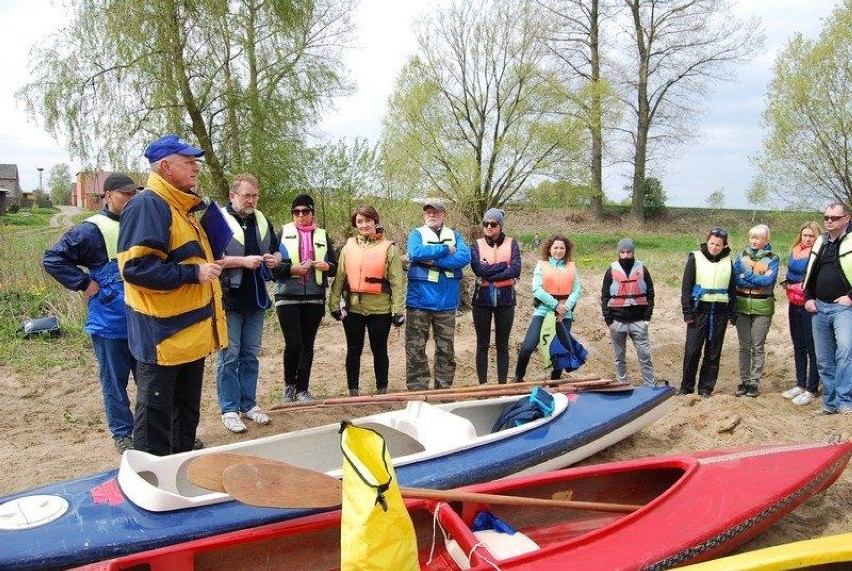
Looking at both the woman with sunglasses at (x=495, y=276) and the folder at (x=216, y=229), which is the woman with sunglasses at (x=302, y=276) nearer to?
the folder at (x=216, y=229)

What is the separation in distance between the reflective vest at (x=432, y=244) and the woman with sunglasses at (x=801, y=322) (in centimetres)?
321

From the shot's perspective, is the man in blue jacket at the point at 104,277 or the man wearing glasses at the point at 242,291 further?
the man wearing glasses at the point at 242,291

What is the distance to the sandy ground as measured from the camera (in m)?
4.07

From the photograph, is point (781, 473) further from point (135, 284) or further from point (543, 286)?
point (135, 284)

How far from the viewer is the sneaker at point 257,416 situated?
16.1 feet

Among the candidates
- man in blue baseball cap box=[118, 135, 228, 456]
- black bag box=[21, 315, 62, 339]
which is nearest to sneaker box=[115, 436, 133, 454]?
man in blue baseball cap box=[118, 135, 228, 456]

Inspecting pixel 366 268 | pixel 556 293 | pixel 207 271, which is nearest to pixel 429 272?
pixel 366 268

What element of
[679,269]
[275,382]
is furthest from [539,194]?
[275,382]

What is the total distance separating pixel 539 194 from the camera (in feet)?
62.6

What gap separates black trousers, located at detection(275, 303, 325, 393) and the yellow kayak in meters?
3.47

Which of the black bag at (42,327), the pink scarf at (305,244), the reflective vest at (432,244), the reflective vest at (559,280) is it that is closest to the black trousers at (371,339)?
the reflective vest at (432,244)

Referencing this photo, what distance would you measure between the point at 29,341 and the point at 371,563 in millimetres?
7072

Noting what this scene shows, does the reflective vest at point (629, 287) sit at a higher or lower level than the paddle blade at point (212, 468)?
higher

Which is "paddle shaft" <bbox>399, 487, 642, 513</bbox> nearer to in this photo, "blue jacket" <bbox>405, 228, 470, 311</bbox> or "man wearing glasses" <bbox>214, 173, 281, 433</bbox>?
"man wearing glasses" <bbox>214, 173, 281, 433</bbox>
